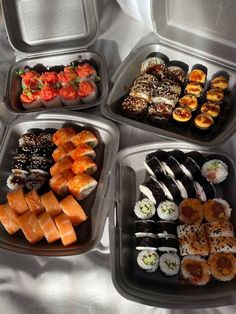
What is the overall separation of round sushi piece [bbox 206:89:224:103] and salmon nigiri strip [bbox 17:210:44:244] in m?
Result: 0.83

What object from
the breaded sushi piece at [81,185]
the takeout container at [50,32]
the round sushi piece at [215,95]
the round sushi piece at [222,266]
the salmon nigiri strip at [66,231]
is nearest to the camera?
the round sushi piece at [222,266]

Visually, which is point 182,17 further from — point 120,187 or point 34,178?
point 34,178

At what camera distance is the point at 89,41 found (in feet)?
5.45

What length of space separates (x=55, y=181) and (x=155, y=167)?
380 millimetres

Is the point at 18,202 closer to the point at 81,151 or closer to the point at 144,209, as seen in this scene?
the point at 81,151

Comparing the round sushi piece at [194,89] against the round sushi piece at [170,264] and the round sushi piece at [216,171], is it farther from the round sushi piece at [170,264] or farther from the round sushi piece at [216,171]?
the round sushi piece at [170,264]

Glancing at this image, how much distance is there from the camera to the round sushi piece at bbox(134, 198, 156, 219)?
1.26 meters

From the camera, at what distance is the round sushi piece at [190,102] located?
146 centimetres

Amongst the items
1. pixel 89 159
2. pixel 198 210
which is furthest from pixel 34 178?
pixel 198 210

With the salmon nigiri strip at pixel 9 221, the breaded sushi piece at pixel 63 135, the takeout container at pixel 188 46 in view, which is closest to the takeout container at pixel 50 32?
the takeout container at pixel 188 46

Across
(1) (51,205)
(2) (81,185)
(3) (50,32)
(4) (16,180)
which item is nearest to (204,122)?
(2) (81,185)

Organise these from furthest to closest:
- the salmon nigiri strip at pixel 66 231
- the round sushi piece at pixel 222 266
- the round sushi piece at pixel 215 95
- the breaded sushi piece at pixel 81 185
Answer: the round sushi piece at pixel 215 95 → the breaded sushi piece at pixel 81 185 → the salmon nigiri strip at pixel 66 231 → the round sushi piece at pixel 222 266

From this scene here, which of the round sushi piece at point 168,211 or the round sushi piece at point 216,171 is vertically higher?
the round sushi piece at point 216,171

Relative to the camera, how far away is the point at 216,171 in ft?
4.13
